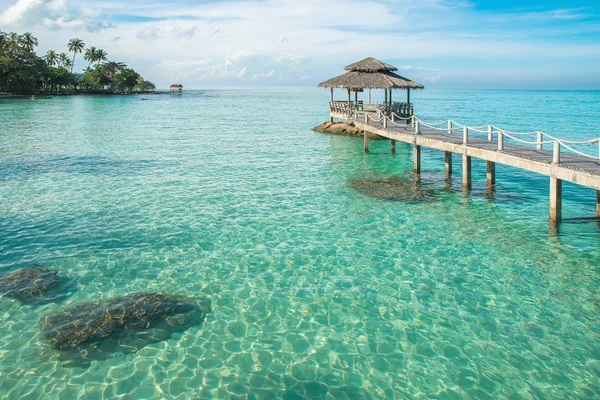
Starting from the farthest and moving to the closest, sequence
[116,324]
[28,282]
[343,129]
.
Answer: [343,129] → [28,282] → [116,324]

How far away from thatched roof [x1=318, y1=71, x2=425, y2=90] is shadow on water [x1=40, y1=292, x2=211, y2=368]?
2633 cm

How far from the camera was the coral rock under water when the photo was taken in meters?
7.55

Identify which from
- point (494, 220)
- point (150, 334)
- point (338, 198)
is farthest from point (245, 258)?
point (494, 220)

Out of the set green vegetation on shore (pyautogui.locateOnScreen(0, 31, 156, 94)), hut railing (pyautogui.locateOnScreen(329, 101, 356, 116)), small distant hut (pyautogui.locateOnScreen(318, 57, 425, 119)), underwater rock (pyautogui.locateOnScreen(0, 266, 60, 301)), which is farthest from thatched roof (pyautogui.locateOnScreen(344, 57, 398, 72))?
green vegetation on shore (pyautogui.locateOnScreen(0, 31, 156, 94))

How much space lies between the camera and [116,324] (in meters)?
7.91

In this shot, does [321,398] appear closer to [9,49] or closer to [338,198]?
[338,198]

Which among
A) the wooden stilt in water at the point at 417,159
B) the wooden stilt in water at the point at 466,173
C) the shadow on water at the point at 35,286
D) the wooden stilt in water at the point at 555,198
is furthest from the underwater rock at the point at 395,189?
the shadow on water at the point at 35,286

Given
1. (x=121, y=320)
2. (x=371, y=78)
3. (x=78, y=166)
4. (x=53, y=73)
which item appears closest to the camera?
(x=121, y=320)

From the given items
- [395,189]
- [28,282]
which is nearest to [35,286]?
[28,282]

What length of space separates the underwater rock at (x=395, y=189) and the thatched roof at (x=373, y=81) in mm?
13640

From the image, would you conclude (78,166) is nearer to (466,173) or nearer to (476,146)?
(466,173)

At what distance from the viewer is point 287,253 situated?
445 inches

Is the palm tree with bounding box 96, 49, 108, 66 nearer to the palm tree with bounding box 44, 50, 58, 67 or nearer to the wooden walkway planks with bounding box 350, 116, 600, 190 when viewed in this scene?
the palm tree with bounding box 44, 50, 58, 67

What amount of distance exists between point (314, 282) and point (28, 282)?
230 inches
